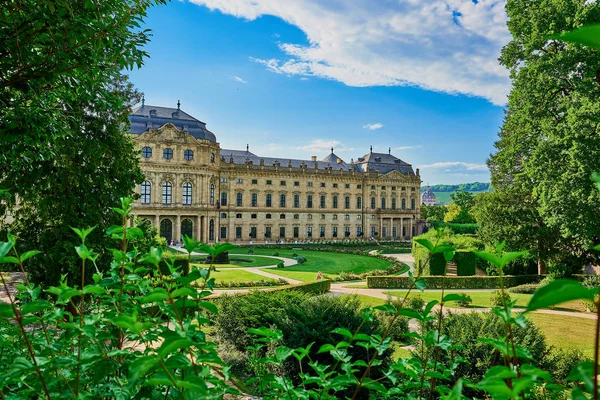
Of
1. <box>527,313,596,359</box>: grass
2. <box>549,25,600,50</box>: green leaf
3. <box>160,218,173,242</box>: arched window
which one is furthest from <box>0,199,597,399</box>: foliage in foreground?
<box>160,218,173,242</box>: arched window

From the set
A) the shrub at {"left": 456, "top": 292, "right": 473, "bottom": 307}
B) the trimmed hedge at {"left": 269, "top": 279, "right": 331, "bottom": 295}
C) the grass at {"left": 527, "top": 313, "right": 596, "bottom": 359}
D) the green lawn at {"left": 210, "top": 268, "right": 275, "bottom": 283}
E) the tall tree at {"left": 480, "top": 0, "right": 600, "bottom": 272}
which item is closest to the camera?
the shrub at {"left": 456, "top": 292, "right": 473, "bottom": 307}

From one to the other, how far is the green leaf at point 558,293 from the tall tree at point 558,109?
1698 cm

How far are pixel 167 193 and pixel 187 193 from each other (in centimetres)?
236

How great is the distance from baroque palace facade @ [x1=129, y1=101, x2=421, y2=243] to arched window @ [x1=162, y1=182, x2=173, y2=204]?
115mm

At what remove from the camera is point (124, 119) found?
1284 centimetres

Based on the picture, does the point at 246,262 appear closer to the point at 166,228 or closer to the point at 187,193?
the point at 166,228

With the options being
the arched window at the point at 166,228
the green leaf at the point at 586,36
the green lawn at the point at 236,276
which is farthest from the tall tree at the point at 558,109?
the arched window at the point at 166,228

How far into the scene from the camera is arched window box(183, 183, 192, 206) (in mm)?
47000

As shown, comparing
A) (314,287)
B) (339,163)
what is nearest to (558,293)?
(314,287)

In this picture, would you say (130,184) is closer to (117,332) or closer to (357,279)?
(117,332)

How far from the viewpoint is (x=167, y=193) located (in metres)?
46.2

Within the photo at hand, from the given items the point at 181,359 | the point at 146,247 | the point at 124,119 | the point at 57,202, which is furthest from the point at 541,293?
the point at 124,119

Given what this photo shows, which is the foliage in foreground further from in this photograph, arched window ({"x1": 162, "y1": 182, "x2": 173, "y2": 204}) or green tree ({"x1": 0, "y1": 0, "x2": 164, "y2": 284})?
arched window ({"x1": 162, "y1": 182, "x2": 173, "y2": 204})

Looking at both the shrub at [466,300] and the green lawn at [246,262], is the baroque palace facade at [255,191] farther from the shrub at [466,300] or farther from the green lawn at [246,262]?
the shrub at [466,300]
